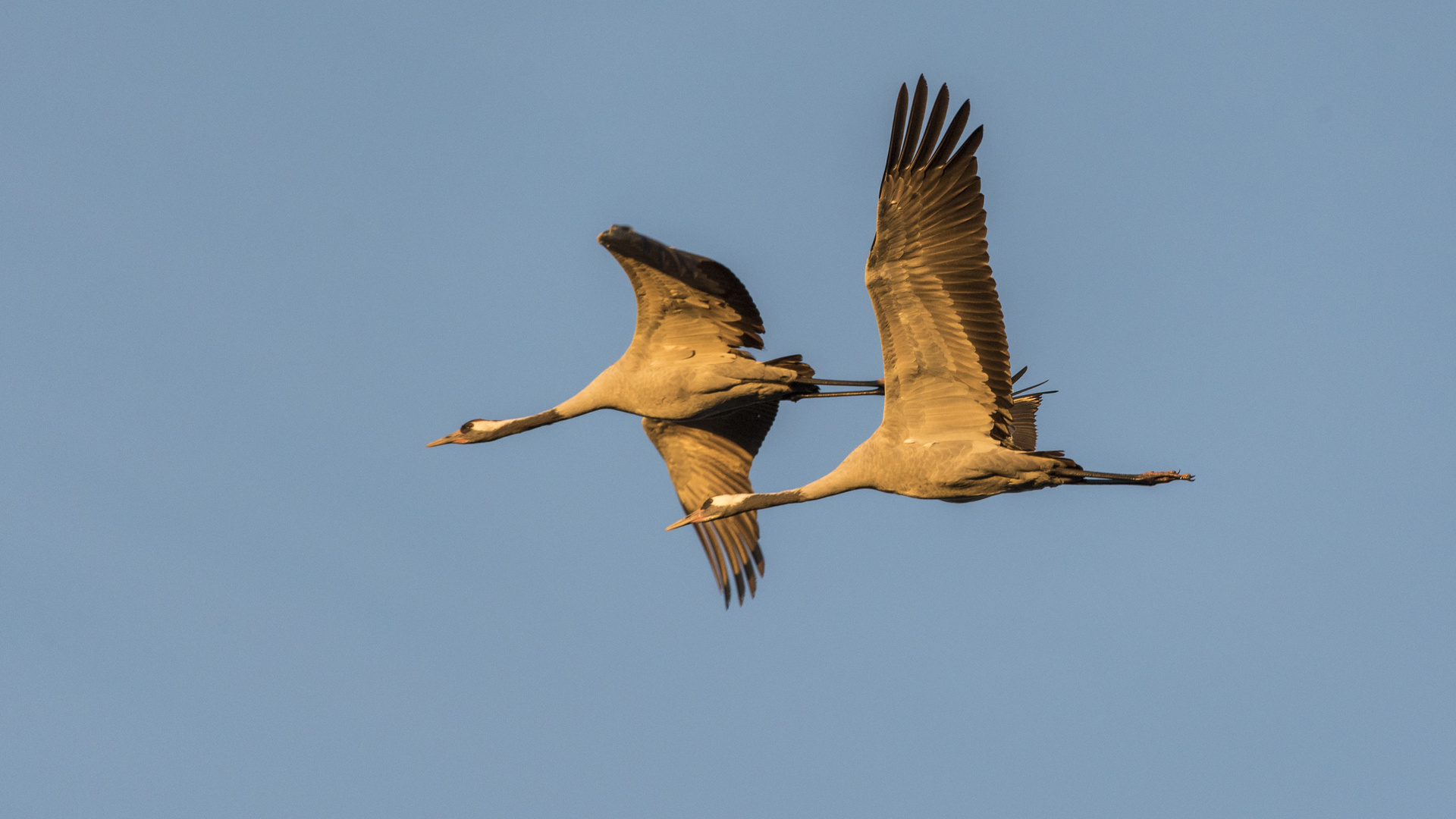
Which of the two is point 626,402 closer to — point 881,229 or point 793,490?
point 793,490

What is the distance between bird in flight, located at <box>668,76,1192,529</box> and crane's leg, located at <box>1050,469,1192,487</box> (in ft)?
0.03

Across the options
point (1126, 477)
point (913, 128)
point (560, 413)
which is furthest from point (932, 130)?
point (560, 413)

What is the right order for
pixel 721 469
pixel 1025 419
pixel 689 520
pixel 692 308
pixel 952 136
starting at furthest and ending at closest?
1. pixel 721 469
2. pixel 1025 419
3. pixel 692 308
4. pixel 689 520
5. pixel 952 136

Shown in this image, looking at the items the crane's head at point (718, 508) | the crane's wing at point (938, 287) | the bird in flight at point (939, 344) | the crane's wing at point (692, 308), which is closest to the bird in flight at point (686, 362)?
the crane's wing at point (692, 308)

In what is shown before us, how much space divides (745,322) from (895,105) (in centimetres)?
440

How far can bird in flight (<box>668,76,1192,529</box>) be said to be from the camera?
49.6ft

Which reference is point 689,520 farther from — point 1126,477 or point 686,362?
point 1126,477

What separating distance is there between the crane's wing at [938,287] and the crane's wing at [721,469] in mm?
5015

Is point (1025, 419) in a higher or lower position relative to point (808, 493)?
higher

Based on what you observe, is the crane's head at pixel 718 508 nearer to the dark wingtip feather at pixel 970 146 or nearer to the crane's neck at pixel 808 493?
the crane's neck at pixel 808 493

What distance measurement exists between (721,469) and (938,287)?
6.50 meters

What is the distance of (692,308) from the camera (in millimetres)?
18797

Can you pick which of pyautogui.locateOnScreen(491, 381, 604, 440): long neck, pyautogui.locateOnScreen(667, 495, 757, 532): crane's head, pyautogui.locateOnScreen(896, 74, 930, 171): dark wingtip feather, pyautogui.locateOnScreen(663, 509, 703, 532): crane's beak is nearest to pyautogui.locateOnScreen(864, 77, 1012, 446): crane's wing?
pyautogui.locateOnScreen(896, 74, 930, 171): dark wingtip feather

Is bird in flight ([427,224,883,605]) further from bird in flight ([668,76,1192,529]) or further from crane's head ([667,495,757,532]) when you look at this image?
bird in flight ([668,76,1192,529])
